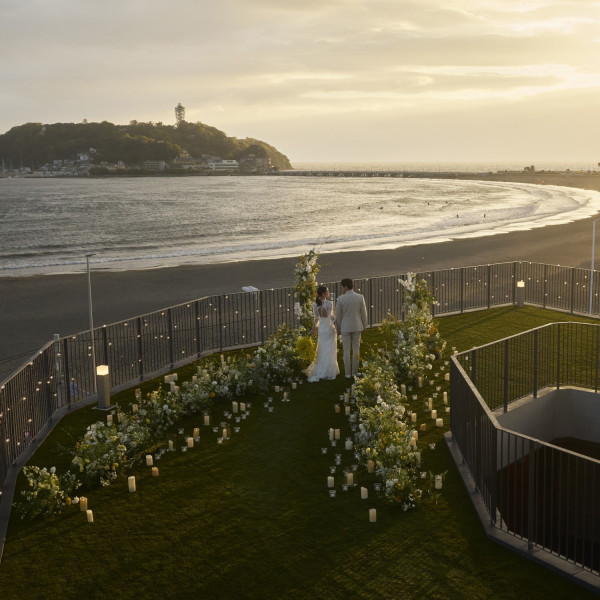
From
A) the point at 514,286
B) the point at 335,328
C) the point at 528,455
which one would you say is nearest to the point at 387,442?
the point at 528,455

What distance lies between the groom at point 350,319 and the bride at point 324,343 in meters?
0.19

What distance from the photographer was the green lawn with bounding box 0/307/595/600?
7.97 meters

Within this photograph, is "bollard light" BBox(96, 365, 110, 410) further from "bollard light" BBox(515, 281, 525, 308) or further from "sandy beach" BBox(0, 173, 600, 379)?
"bollard light" BBox(515, 281, 525, 308)

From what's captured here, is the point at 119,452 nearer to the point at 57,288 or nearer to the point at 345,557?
the point at 345,557

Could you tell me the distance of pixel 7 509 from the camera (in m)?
10.1

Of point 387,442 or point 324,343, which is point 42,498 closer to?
point 387,442

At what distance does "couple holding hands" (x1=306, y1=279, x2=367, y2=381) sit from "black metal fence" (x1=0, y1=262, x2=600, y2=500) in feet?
10.5

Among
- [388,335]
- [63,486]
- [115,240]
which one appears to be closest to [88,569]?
[63,486]

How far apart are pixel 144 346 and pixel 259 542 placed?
10002mm

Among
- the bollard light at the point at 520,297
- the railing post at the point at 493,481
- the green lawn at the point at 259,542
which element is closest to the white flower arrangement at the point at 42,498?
the green lawn at the point at 259,542

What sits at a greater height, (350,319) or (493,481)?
(350,319)

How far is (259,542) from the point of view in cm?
895

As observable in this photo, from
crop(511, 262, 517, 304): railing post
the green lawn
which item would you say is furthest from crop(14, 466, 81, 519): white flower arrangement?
A: crop(511, 262, 517, 304): railing post

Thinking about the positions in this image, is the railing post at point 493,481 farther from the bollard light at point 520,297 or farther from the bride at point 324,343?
the bollard light at point 520,297
